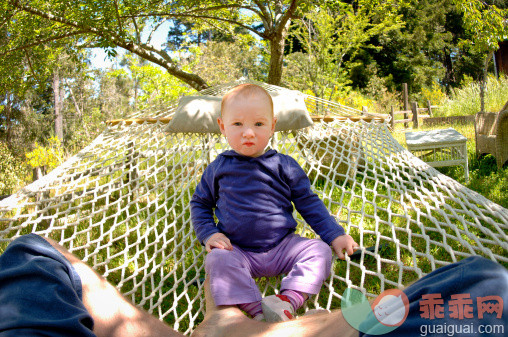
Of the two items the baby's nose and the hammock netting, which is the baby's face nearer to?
the baby's nose

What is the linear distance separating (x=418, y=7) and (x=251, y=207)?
17.5 metres

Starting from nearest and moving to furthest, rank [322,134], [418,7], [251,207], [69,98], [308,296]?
[308,296] → [251,207] → [322,134] → [69,98] → [418,7]

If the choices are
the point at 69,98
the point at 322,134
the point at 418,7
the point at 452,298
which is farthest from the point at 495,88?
the point at 69,98

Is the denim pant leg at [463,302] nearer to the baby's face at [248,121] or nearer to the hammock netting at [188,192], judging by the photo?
the baby's face at [248,121]

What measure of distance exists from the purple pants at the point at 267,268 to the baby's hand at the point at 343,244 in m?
0.04

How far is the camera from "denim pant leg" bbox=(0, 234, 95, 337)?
0.64 metres

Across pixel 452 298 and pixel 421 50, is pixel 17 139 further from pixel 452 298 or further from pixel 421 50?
pixel 421 50

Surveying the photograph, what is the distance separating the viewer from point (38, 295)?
0.69 metres

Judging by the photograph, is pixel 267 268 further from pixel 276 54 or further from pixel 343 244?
pixel 276 54

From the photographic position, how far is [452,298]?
1.72ft

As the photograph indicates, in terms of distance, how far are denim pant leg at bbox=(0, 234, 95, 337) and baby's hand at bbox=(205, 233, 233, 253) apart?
537 millimetres

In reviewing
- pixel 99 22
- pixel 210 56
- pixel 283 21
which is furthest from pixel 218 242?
pixel 210 56

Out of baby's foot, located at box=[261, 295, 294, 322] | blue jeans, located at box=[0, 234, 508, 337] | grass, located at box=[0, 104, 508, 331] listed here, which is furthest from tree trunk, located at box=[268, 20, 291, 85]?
blue jeans, located at box=[0, 234, 508, 337]

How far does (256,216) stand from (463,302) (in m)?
0.89
